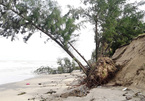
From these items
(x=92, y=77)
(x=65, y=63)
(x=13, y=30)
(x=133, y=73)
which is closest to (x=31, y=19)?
(x=13, y=30)

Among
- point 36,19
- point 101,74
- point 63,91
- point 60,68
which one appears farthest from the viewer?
point 60,68

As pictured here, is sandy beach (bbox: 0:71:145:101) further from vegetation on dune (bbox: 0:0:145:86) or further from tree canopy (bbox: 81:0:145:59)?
tree canopy (bbox: 81:0:145:59)

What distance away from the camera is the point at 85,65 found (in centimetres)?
773

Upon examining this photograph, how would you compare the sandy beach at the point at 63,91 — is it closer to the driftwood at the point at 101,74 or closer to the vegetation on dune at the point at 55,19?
the driftwood at the point at 101,74

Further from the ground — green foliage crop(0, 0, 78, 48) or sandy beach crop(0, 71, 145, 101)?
green foliage crop(0, 0, 78, 48)

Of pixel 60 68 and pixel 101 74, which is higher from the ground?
pixel 60 68

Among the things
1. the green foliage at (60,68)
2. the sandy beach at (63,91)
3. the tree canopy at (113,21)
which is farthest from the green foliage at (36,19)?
the green foliage at (60,68)

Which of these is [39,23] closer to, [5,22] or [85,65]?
[5,22]

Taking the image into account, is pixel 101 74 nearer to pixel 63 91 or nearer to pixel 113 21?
pixel 63 91

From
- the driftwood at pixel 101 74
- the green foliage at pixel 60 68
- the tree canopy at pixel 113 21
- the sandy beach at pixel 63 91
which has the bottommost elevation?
the sandy beach at pixel 63 91

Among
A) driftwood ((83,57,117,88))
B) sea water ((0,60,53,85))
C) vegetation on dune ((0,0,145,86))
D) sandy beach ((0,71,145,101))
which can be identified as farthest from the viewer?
sea water ((0,60,53,85))

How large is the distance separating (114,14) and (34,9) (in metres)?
5.27

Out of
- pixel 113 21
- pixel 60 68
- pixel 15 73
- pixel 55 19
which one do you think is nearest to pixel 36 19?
pixel 55 19

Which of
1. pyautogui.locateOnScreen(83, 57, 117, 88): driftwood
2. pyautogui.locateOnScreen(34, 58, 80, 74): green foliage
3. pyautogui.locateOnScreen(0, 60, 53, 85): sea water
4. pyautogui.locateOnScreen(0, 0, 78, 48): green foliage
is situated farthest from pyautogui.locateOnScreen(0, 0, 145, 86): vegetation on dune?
pyautogui.locateOnScreen(34, 58, 80, 74): green foliage
